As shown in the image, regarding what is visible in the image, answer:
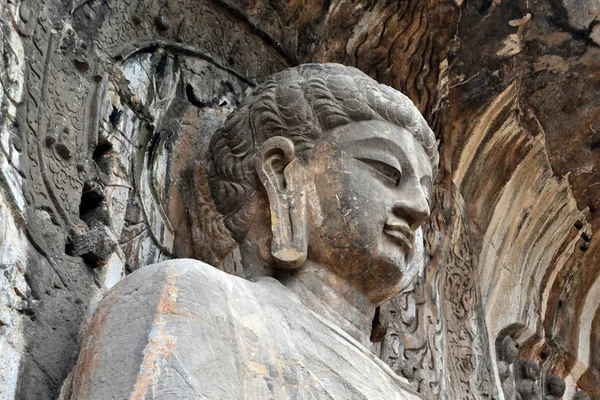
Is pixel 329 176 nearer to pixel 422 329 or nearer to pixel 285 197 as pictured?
pixel 285 197

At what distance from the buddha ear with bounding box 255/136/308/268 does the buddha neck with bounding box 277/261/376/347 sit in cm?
5

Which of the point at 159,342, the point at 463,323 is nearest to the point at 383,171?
the point at 159,342

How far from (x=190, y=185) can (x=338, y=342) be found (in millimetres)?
922

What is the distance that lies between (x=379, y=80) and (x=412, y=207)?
1.52 m

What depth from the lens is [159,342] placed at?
303cm

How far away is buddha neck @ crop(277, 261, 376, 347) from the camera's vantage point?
3.76m

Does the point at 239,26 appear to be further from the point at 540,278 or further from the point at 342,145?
the point at 540,278

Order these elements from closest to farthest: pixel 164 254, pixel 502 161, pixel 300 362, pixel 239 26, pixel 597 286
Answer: pixel 300 362 → pixel 164 254 → pixel 239 26 → pixel 502 161 → pixel 597 286

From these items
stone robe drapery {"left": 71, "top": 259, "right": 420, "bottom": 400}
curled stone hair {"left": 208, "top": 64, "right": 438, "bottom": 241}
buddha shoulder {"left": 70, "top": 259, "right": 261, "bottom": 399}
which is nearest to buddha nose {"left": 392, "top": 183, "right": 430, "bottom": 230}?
curled stone hair {"left": 208, "top": 64, "right": 438, "bottom": 241}

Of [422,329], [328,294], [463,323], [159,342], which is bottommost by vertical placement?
[159,342]

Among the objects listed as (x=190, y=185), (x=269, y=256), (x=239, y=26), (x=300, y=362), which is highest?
(x=239, y=26)

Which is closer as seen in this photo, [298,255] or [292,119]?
[298,255]

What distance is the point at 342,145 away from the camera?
3893mm

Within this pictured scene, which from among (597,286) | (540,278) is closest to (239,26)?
(540,278)
